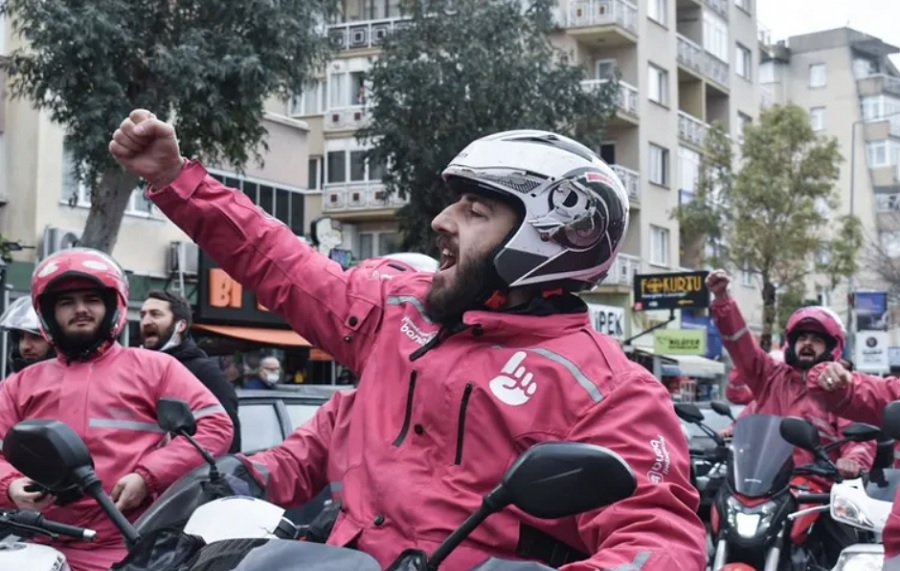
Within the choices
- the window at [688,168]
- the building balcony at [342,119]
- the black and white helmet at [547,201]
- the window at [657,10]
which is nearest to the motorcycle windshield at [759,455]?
the black and white helmet at [547,201]

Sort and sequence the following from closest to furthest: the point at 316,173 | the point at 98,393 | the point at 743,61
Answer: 1. the point at 98,393
2. the point at 316,173
3. the point at 743,61

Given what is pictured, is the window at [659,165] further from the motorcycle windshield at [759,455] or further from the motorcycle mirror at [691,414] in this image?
the motorcycle windshield at [759,455]

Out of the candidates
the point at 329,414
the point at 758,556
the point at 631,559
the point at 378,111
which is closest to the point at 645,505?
the point at 631,559

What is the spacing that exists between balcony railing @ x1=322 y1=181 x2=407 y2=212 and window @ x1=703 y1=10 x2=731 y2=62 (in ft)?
48.2

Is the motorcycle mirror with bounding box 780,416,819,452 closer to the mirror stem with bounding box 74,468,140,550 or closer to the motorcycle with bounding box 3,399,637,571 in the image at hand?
the motorcycle with bounding box 3,399,637,571

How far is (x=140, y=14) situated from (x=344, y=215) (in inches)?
840

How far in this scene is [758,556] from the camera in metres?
7.15

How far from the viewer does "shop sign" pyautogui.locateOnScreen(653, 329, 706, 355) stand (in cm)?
2456

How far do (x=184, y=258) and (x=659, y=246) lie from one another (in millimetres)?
19769

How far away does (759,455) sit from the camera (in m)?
7.62

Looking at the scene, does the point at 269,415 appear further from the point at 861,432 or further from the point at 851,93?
the point at 851,93

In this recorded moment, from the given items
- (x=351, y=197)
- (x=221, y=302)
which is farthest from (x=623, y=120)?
(x=221, y=302)

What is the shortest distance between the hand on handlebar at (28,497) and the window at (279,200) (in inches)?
970

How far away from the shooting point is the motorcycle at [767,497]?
711cm
